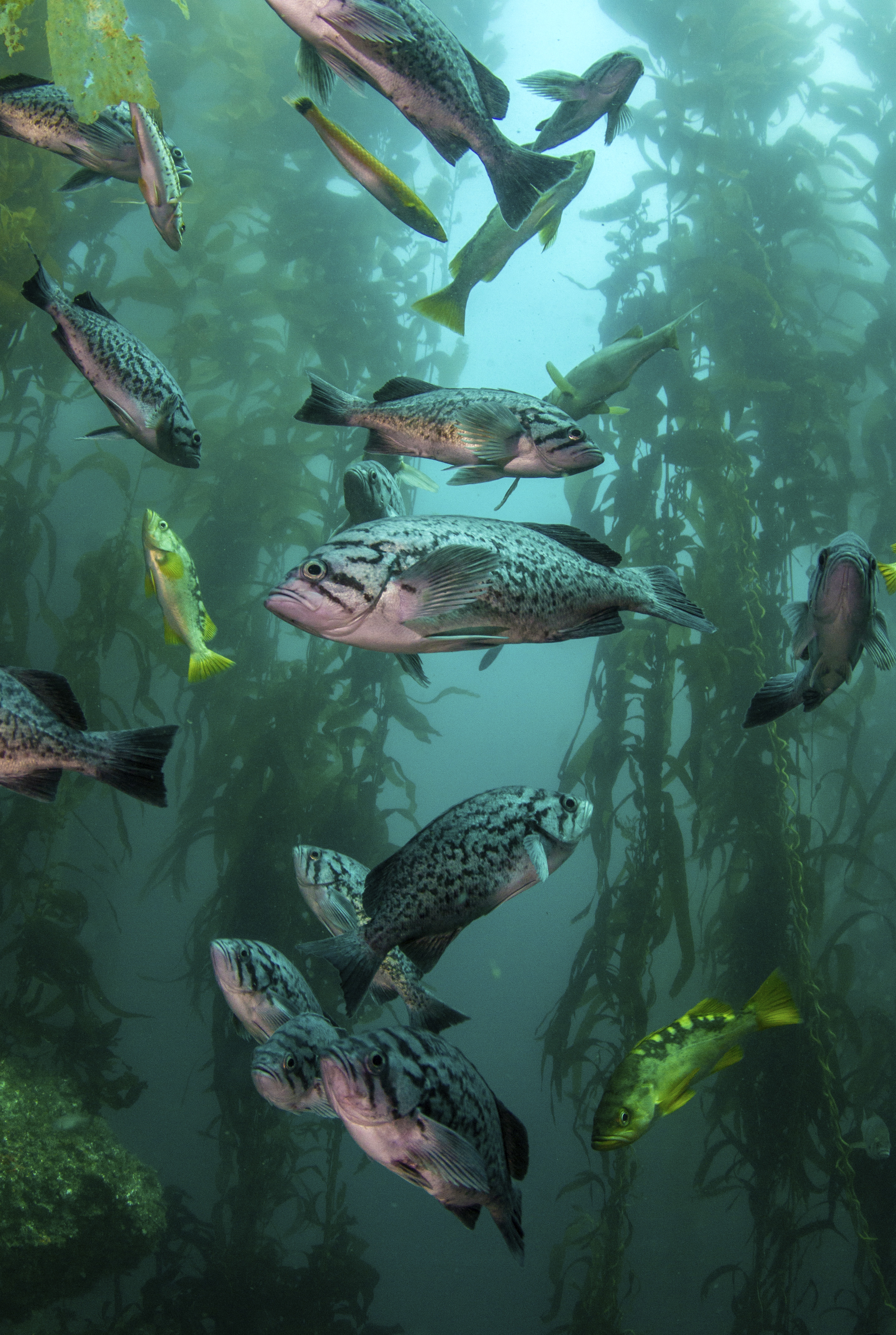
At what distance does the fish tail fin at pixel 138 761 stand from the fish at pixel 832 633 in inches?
59.2

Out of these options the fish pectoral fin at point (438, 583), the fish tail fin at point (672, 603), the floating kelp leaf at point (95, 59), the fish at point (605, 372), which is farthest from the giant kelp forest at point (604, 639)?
the floating kelp leaf at point (95, 59)

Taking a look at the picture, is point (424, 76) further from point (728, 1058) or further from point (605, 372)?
point (728, 1058)

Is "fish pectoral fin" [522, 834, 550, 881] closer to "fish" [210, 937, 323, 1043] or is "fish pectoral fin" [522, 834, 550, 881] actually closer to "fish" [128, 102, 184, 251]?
"fish" [210, 937, 323, 1043]

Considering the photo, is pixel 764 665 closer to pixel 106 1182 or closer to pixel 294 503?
pixel 294 503

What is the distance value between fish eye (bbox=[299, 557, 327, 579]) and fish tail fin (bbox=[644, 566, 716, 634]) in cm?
87

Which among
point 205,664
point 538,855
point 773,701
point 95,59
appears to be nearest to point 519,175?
point 95,59

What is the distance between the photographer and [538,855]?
1.63m

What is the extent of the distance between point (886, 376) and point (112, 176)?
6.83 meters

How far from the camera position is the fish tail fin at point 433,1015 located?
6.18 feet

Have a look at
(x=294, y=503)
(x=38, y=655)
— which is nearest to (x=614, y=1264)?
(x=294, y=503)

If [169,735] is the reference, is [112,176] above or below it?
above

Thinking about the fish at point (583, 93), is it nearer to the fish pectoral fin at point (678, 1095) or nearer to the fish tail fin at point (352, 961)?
the fish tail fin at point (352, 961)

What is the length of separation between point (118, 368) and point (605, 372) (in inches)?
76.8

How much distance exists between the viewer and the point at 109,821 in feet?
40.4
